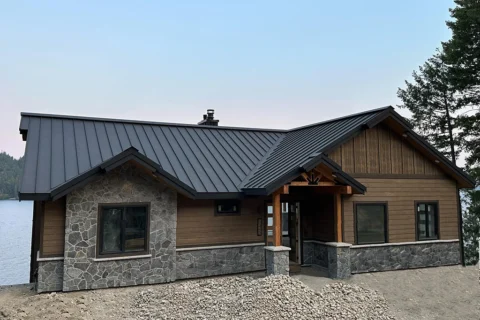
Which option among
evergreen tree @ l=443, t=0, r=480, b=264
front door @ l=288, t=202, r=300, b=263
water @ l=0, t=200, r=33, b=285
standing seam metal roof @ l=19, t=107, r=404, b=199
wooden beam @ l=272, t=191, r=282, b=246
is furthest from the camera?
water @ l=0, t=200, r=33, b=285

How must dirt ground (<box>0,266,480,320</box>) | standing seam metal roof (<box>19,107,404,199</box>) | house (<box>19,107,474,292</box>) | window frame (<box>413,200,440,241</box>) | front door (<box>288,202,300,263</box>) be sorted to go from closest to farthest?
dirt ground (<box>0,266,480,320</box>) < house (<box>19,107,474,292</box>) < standing seam metal roof (<box>19,107,404,199</box>) < front door (<box>288,202,300,263</box>) < window frame (<box>413,200,440,241</box>)

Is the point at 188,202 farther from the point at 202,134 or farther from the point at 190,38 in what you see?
the point at 190,38

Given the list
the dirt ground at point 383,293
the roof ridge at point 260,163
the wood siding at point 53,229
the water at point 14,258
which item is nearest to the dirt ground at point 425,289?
the dirt ground at point 383,293

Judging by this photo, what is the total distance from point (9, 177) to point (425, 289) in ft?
272

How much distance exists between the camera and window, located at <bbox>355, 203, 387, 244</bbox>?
1138cm

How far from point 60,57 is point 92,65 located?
1.73m

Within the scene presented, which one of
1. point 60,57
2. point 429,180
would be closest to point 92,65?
→ point 60,57

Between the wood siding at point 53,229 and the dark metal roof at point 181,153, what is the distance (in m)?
0.58

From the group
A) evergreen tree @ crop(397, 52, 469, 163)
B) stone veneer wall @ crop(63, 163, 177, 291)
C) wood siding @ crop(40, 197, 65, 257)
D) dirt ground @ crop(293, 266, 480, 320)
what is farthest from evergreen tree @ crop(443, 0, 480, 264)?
wood siding @ crop(40, 197, 65, 257)

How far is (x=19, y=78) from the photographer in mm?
19219

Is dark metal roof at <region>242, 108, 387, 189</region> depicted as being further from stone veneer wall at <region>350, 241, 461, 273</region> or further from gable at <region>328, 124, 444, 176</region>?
stone veneer wall at <region>350, 241, 461, 273</region>

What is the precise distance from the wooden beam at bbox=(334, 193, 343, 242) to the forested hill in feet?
238

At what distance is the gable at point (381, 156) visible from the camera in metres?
11.5

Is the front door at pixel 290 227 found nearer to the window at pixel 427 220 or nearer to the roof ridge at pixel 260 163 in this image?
the roof ridge at pixel 260 163
